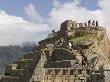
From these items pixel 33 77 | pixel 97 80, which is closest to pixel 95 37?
pixel 33 77

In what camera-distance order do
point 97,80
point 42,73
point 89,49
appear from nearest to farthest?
point 97,80 → point 42,73 → point 89,49

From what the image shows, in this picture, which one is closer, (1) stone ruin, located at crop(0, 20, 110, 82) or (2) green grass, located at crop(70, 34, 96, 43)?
(1) stone ruin, located at crop(0, 20, 110, 82)

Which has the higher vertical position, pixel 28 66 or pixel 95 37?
pixel 95 37

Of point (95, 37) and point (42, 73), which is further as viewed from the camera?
point (95, 37)

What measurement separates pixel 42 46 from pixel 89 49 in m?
14.4

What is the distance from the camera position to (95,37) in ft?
232

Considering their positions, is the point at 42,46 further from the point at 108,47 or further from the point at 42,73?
the point at 42,73

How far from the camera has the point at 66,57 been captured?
6300cm

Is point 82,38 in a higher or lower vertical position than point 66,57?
higher

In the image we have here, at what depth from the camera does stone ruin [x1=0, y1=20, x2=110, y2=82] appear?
49.3 m

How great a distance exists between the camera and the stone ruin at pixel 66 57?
49.3 metres

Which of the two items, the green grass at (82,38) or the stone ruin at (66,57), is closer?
the stone ruin at (66,57)

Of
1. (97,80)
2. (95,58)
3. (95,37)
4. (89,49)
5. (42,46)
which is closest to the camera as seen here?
(97,80)

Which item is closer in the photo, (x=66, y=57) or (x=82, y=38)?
(x=66, y=57)
